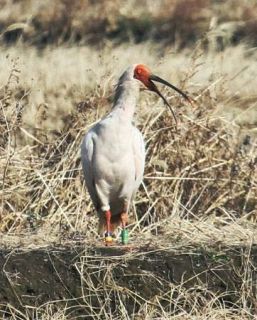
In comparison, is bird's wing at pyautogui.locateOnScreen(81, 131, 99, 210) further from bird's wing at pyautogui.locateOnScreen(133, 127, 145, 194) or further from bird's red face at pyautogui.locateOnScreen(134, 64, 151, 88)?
bird's red face at pyautogui.locateOnScreen(134, 64, 151, 88)

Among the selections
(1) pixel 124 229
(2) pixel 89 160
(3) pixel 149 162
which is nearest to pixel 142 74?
(2) pixel 89 160

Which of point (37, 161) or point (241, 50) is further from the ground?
point (37, 161)

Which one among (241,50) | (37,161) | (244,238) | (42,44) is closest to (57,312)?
(244,238)

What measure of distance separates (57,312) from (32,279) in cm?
23

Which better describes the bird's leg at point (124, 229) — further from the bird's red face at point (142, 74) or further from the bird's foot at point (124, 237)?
the bird's red face at point (142, 74)

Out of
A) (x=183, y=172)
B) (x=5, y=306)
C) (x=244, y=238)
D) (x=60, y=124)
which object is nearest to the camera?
(x=5, y=306)

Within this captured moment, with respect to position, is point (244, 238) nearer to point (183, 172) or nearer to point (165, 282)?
point (165, 282)

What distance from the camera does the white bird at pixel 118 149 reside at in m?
8.32

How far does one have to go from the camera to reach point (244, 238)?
8180 mm

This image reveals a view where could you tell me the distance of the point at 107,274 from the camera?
282 inches

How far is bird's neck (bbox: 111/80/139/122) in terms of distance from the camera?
8.34m

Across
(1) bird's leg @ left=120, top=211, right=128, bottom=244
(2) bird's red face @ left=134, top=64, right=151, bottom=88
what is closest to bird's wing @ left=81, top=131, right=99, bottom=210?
(1) bird's leg @ left=120, top=211, right=128, bottom=244

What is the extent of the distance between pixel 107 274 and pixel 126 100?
60.9 inches

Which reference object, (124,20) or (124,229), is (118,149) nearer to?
(124,229)
